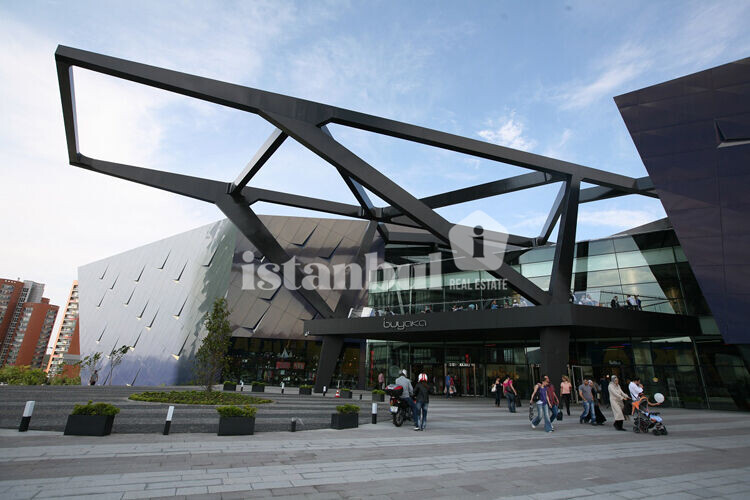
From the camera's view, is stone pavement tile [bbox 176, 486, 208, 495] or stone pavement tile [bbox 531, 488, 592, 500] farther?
stone pavement tile [bbox 531, 488, 592, 500]

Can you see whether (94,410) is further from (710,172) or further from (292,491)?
(710,172)

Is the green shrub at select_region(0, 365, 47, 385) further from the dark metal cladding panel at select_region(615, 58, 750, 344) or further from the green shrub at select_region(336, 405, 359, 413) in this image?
the dark metal cladding panel at select_region(615, 58, 750, 344)

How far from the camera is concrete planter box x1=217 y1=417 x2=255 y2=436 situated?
9570mm

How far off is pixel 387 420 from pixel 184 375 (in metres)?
29.0

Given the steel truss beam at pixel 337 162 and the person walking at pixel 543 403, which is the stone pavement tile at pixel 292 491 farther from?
the steel truss beam at pixel 337 162

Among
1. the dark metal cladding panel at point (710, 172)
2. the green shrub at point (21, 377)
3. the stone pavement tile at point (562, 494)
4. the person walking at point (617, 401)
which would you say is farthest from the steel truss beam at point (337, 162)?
the green shrub at point (21, 377)

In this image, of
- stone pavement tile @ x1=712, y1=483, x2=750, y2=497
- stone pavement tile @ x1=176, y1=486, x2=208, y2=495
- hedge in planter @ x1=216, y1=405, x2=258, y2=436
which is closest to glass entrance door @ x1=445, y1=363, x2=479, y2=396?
hedge in planter @ x1=216, y1=405, x2=258, y2=436

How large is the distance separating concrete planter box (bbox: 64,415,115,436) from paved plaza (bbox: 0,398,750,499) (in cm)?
28

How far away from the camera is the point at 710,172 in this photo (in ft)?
61.7

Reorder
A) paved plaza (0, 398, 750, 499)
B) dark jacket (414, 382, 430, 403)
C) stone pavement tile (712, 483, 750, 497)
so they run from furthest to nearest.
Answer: dark jacket (414, 382, 430, 403) < stone pavement tile (712, 483, 750, 497) < paved plaza (0, 398, 750, 499)

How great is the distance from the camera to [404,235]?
3522cm

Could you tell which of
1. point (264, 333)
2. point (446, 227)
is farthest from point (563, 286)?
point (264, 333)

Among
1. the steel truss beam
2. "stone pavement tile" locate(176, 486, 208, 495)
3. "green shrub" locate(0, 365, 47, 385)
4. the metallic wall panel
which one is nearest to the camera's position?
"stone pavement tile" locate(176, 486, 208, 495)

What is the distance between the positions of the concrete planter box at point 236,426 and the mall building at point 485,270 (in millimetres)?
12000
